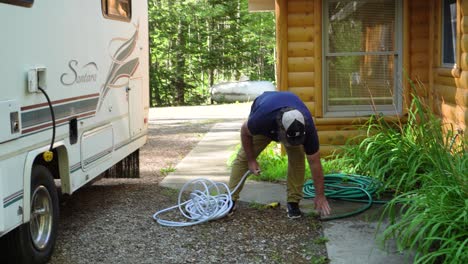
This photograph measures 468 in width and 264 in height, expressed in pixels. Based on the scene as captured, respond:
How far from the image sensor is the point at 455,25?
7.40 metres

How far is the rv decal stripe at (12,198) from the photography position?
4.25m

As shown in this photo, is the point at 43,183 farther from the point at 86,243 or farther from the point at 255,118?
the point at 255,118

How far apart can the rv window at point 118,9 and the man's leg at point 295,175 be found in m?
2.39

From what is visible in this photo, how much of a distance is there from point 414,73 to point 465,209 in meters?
4.68

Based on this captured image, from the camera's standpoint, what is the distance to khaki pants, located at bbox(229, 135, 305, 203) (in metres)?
6.06

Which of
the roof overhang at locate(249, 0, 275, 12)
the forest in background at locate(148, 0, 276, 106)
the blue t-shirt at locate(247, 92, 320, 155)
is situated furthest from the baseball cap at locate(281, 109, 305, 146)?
the forest in background at locate(148, 0, 276, 106)

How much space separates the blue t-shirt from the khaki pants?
0.34 metres

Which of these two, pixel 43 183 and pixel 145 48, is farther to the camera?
pixel 145 48

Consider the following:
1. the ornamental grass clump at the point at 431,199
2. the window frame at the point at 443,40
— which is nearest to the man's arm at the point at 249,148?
the ornamental grass clump at the point at 431,199

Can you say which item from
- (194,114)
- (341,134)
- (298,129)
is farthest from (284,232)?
(194,114)

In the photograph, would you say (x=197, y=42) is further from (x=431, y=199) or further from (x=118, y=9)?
(x=431, y=199)

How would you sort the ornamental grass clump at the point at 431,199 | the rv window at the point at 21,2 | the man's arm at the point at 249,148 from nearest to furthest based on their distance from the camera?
the ornamental grass clump at the point at 431,199
the rv window at the point at 21,2
the man's arm at the point at 249,148

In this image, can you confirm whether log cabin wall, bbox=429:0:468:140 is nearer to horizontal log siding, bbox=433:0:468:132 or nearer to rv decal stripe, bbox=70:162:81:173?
horizontal log siding, bbox=433:0:468:132

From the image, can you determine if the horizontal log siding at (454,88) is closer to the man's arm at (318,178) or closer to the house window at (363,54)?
the house window at (363,54)
